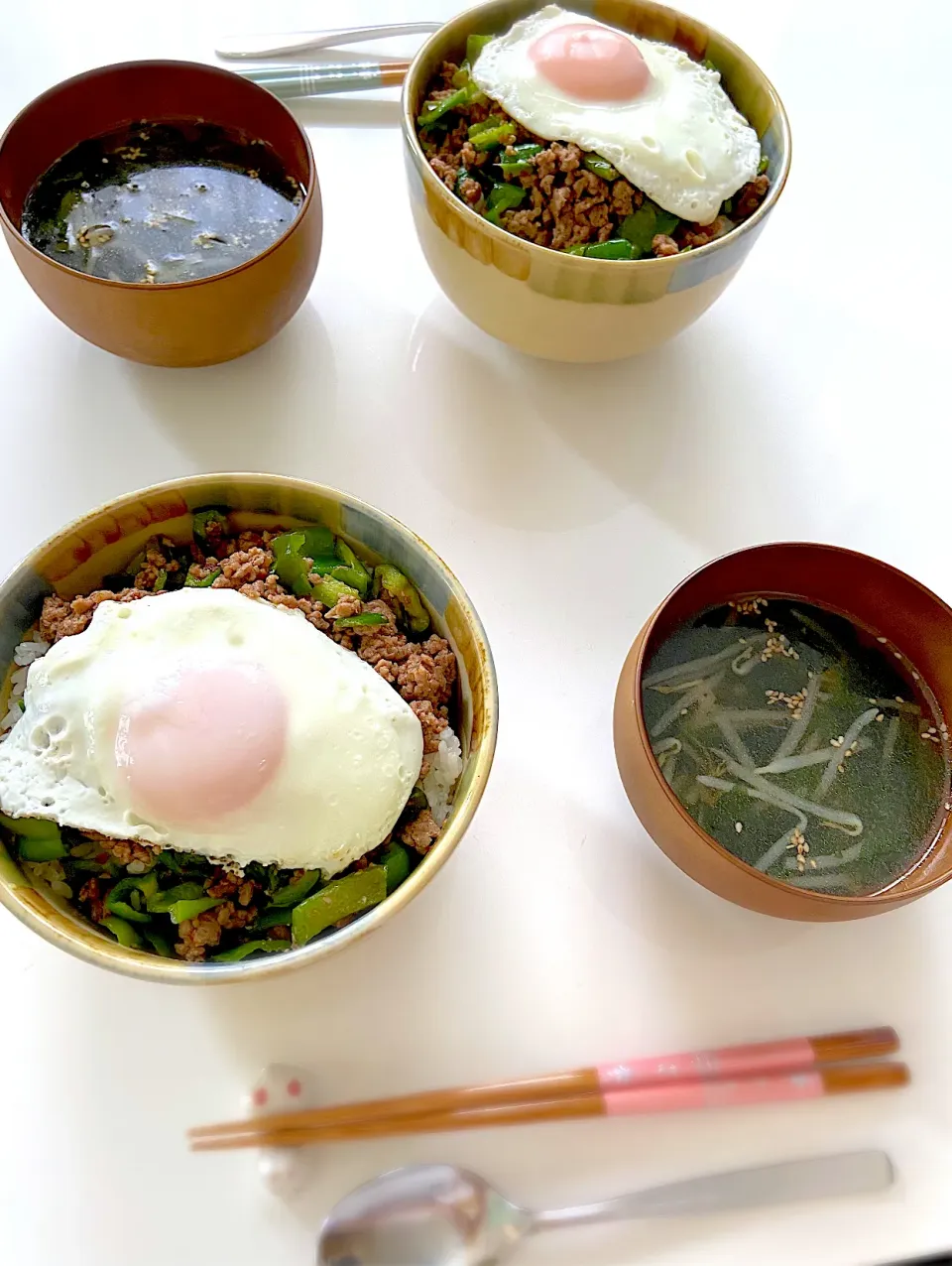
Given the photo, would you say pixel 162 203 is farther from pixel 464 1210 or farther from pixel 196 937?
pixel 464 1210

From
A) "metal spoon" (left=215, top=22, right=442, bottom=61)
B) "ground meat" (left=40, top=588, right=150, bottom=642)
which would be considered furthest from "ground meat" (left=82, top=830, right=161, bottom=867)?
Answer: "metal spoon" (left=215, top=22, right=442, bottom=61)

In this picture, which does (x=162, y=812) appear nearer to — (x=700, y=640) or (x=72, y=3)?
(x=700, y=640)

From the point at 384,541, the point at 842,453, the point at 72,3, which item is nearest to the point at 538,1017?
the point at 384,541

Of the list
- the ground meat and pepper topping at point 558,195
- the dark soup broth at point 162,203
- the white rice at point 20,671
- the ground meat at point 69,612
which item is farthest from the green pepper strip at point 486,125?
the white rice at point 20,671

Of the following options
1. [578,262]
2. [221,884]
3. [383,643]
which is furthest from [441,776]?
[578,262]

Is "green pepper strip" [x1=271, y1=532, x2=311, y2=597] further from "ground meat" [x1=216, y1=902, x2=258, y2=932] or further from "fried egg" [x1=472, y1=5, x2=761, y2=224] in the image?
"fried egg" [x1=472, y1=5, x2=761, y2=224]
